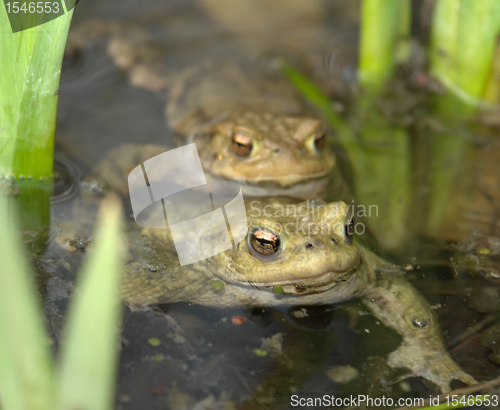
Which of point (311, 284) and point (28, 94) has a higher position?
point (28, 94)

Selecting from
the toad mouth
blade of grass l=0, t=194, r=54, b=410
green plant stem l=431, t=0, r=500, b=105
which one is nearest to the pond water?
the toad mouth

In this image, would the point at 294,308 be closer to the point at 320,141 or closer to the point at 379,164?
the point at 320,141

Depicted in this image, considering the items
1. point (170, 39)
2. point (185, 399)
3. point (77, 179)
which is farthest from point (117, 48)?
point (185, 399)

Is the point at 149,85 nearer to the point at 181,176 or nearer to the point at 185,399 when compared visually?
the point at 181,176

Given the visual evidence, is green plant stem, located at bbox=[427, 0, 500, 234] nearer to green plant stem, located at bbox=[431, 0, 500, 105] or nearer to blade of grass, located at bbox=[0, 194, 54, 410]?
green plant stem, located at bbox=[431, 0, 500, 105]

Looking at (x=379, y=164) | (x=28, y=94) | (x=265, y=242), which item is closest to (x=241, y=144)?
(x=379, y=164)

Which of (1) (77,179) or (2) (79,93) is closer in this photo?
(1) (77,179)

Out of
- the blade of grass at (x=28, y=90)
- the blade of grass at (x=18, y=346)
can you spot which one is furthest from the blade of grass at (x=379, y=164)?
the blade of grass at (x=18, y=346)
